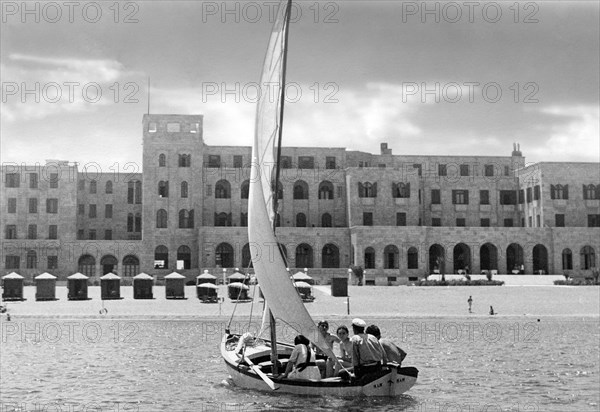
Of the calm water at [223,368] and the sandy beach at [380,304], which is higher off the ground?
the sandy beach at [380,304]

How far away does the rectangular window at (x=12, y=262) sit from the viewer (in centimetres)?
7619

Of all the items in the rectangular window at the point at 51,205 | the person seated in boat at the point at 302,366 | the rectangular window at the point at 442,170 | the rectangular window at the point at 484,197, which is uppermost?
the rectangular window at the point at 442,170

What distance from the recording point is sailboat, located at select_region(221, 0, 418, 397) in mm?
20922

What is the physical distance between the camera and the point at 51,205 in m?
80.6

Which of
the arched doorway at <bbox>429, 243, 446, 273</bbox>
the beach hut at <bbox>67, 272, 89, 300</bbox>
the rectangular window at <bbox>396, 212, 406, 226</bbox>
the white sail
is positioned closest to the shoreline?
the beach hut at <bbox>67, 272, 89, 300</bbox>

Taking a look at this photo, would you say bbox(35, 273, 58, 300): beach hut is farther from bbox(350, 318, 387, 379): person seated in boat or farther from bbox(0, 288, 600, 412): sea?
bbox(350, 318, 387, 379): person seated in boat

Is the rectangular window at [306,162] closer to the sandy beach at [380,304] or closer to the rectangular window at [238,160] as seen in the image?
the rectangular window at [238,160]

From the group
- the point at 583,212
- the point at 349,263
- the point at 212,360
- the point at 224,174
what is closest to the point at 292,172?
the point at 224,174

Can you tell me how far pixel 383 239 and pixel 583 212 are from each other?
2169 cm

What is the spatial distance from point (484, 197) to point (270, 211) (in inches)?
2626

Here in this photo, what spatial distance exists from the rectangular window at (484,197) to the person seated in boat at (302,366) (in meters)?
66.9

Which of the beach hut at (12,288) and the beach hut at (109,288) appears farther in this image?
the beach hut at (109,288)

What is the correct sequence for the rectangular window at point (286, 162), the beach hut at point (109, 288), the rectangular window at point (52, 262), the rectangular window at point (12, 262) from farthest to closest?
the rectangular window at point (286, 162), the rectangular window at point (52, 262), the rectangular window at point (12, 262), the beach hut at point (109, 288)

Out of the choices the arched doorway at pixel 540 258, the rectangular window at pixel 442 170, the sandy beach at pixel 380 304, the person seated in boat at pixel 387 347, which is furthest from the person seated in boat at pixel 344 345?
the rectangular window at pixel 442 170
